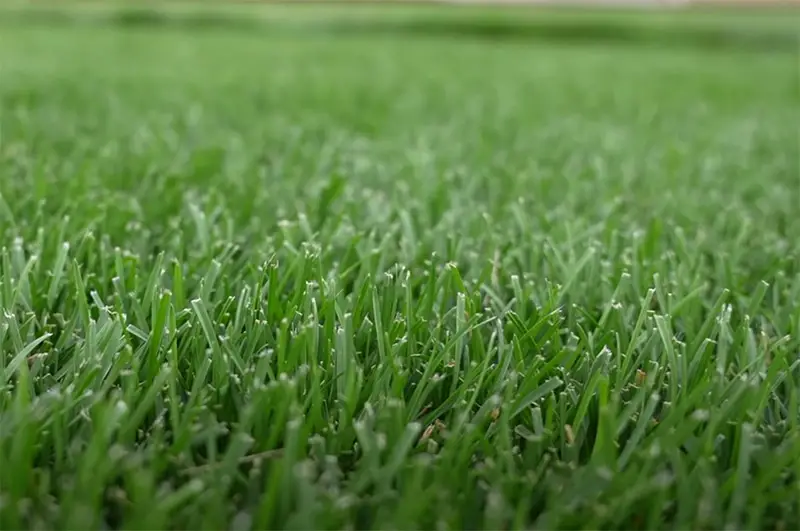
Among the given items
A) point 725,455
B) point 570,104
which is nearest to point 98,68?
point 570,104

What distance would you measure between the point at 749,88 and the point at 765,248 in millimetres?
2684

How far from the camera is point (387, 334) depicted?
721 mm

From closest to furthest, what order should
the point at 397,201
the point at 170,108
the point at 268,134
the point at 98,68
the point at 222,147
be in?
the point at 397,201, the point at 222,147, the point at 268,134, the point at 170,108, the point at 98,68

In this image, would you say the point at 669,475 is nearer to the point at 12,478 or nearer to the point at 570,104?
the point at 12,478

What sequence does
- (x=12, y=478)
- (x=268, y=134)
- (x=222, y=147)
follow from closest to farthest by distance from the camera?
(x=12, y=478) < (x=222, y=147) < (x=268, y=134)

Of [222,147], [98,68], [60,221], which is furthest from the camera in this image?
[98,68]

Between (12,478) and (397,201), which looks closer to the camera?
(12,478)

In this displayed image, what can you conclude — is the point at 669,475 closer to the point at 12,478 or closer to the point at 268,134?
the point at 12,478

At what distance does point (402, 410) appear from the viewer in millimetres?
623

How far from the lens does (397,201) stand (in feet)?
4.33

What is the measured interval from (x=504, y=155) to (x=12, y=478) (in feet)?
4.71

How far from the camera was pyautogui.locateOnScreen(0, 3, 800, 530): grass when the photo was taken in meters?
0.55

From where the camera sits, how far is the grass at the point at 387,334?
55 centimetres

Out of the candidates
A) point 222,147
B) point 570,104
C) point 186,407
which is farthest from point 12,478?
point 570,104
